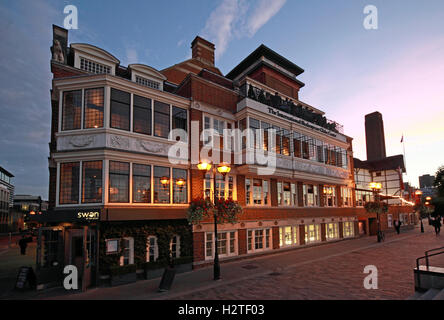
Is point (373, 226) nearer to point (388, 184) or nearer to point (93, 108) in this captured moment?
point (388, 184)

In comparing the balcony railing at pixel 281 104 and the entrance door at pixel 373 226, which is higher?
the balcony railing at pixel 281 104

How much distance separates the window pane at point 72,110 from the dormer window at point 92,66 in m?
2.16

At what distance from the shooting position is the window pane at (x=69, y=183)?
12812 millimetres

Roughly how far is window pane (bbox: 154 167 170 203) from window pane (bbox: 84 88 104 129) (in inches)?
152

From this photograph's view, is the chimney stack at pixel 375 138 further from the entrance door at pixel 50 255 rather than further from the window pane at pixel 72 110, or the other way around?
the entrance door at pixel 50 255

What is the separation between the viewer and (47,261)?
1278cm

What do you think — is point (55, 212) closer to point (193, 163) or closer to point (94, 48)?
point (193, 163)

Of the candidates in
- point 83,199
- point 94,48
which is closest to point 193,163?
point 83,199

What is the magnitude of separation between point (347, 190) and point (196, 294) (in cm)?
2368

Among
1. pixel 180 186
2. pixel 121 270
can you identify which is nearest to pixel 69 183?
pixel 121 270

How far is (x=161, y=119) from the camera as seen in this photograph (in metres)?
15.5

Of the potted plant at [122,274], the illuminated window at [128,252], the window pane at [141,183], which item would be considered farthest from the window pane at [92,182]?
the potted plant at [122,274]

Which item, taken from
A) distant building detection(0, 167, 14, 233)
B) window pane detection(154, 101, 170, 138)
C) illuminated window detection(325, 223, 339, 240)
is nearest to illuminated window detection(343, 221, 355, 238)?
illuminated window detection(325, 223, 339, 240)
